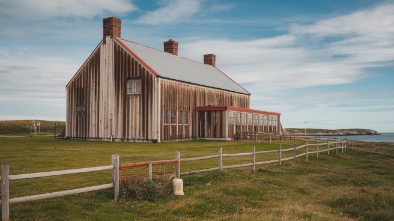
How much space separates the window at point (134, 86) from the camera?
3692 cm

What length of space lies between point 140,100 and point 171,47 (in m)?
15.2

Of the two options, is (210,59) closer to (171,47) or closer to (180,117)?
(171,47)

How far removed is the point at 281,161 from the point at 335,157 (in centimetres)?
777

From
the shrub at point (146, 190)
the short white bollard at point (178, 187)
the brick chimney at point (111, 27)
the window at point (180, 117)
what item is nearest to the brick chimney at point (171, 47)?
the brick chimney at point (111, 27)

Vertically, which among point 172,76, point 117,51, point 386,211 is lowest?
point 386,211

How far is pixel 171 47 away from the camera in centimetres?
4962

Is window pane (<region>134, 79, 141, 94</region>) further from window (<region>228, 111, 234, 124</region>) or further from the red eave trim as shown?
window (<region>228, 111, 234, 124</region>)

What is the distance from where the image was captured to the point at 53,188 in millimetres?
12836

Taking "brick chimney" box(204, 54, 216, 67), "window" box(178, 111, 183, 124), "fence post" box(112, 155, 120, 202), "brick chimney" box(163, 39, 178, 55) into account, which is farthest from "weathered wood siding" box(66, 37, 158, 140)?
"fence post" box(112, 155, 120, 202)

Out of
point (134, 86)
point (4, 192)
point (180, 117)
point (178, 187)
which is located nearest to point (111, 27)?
point (134, 86)

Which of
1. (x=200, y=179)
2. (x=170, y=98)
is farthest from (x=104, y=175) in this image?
(x=170, y=98)

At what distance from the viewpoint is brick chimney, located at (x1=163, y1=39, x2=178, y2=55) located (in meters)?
49.6

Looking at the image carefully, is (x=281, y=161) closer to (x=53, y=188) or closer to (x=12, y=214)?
(x=53, y=188)

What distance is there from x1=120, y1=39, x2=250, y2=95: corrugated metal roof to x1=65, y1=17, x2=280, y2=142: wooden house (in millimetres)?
32
